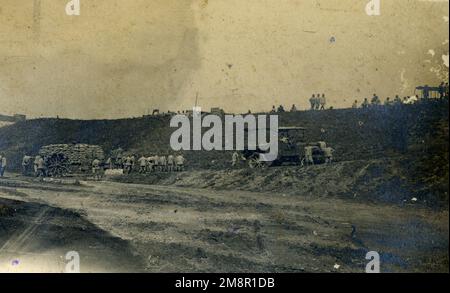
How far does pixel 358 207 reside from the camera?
5.80 m

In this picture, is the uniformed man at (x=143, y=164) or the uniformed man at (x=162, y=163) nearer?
the uniformed man at (x=162, y=163)

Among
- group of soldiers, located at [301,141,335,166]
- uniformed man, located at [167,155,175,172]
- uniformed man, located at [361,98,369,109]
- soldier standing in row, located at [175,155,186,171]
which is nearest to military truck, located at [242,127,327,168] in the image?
group of soldiers, located at [301,141,335,166]

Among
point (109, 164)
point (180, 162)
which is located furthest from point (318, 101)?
point (109, 164)

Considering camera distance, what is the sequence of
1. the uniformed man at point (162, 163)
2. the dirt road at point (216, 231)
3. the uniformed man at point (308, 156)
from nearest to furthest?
the dirt road at point (216, 231) → the uniformed man at point (308, 156) → the uniformed man at point (162, 163)

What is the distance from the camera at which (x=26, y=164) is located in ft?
22.2

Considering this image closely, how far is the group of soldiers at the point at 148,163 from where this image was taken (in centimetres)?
634

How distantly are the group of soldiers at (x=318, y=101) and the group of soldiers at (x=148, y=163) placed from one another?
189 cm

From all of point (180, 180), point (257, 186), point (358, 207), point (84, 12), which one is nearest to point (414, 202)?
point (358, 207)

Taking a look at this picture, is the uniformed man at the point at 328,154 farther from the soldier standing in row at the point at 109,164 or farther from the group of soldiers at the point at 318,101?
the soldier standing in row at the point at 109,164

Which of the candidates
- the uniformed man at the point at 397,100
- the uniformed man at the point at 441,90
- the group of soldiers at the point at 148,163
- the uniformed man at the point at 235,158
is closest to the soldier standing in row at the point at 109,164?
the group of soldiers at the point at 148,163

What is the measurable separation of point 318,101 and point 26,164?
430cm

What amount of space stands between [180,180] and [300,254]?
1.95 meters

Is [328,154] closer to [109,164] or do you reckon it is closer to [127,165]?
[127,165]
